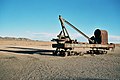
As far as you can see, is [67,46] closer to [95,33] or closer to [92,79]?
[95,33]

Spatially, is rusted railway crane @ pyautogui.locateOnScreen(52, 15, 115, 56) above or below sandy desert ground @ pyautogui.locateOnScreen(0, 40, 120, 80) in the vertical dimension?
above

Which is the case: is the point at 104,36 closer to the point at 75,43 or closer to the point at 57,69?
the point at 75,43

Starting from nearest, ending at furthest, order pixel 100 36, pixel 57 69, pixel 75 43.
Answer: pixel 57 69
pixel 75 43
pixel 100 36

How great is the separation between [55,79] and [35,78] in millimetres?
1182

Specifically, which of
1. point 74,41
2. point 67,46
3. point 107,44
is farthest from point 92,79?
point 107,44

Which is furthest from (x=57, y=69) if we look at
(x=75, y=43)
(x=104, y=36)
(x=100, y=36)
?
(x=104, y=36)

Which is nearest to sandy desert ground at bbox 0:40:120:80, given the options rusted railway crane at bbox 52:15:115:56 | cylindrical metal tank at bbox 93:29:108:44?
rusted railway crane at bbox 52:15:115:56

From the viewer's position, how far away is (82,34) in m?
29.0

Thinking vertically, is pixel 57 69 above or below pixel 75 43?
below

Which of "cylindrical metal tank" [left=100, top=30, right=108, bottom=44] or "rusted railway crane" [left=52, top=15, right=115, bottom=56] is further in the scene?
"cylindrical metal tank" [left=100, top=30, right=108, bottom=44]

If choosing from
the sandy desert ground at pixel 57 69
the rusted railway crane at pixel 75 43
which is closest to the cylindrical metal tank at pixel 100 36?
the rusted railway crane at pixel 75 43

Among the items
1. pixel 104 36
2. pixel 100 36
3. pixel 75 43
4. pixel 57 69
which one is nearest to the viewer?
pixel 57 69

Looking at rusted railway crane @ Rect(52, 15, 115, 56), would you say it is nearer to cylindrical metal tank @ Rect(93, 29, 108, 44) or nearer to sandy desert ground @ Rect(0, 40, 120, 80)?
cylindrical metal tank @ Rect(93, 29, 108, 44)

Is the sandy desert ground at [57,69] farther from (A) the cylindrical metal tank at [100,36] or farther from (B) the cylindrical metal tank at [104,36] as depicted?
(B) the cylindrical metal tank at [104,36]
